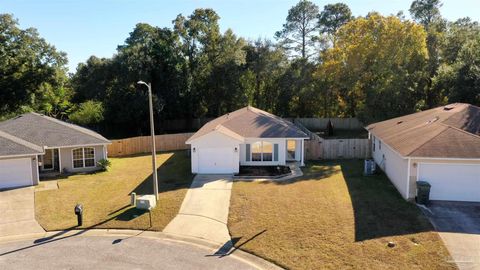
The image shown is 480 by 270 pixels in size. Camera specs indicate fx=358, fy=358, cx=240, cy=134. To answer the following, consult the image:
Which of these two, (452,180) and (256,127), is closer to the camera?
(452,180)

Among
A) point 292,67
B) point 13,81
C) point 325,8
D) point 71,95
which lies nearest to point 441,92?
point 292,67

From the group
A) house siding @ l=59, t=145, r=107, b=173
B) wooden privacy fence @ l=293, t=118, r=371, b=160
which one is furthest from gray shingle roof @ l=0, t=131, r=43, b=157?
wooden privacy fence @ l=293, t=118, r=371, b=160

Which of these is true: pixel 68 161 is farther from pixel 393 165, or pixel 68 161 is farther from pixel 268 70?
pixel 268 70

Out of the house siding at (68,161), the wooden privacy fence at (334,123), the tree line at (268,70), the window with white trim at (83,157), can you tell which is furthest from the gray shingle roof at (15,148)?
the wooden privacy fence at (334,123)

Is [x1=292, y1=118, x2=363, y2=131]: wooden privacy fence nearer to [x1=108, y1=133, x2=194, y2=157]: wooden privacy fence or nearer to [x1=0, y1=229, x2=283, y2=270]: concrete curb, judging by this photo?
[x1=108, y1=133, x2=194, y2=157]: wooden privacy fence

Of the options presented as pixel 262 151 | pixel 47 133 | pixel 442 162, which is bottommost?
pixel 262 151

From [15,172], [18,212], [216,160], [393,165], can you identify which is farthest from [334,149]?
[15,172]

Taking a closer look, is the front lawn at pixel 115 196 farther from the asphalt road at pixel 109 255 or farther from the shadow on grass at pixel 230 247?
the shadow on grass at pixel 230 247
